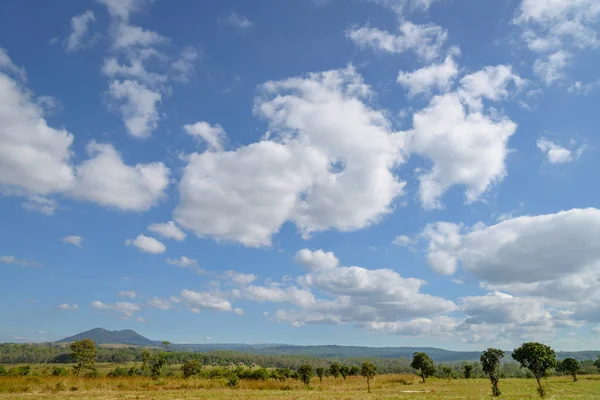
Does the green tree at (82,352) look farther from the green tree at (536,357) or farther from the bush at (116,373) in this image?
the green tree at (536,357)

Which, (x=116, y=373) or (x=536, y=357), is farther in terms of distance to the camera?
(x=116, y=373)

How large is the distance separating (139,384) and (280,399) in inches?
851

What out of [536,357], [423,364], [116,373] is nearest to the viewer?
[536,357]

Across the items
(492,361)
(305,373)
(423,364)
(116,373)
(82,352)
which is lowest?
(116,373)

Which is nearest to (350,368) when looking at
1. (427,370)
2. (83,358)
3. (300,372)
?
(427,370)

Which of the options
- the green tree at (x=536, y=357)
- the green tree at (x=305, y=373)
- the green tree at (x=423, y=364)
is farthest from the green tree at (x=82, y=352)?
the green tree at (x=423, y=364)

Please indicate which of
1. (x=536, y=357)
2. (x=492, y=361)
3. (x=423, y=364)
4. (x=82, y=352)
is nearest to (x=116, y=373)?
(x=82, y=352)

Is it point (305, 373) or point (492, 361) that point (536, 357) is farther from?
point (305, 373)

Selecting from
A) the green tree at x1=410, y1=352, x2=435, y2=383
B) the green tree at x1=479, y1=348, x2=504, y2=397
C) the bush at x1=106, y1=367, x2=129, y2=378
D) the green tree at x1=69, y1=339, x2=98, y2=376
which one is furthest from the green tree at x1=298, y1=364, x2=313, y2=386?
the green tree at x1=69, y1=339, x2=98, y2=376

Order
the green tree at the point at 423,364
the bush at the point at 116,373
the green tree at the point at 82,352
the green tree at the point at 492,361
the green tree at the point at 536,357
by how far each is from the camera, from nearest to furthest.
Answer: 1. the green tree at the point at 536,357
2. the green tree at the point at 492,361
3. the green tree at the point at 82,352
4. the bush at the point at 116,373
5. the green tree at the point at 423,364

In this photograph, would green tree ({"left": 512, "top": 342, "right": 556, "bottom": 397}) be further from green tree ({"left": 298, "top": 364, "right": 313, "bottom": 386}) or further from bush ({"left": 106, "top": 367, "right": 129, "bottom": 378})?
bush ({"left": 106, "top": 367, "right": 129, "bottom": 378})

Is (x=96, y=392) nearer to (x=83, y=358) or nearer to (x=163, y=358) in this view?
(x=83, y=358)

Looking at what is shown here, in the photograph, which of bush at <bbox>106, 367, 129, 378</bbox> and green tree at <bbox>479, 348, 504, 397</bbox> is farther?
bush at <bbox>106, 367, 129, 378</bbox>

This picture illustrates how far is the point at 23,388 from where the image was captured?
38.2 metres
